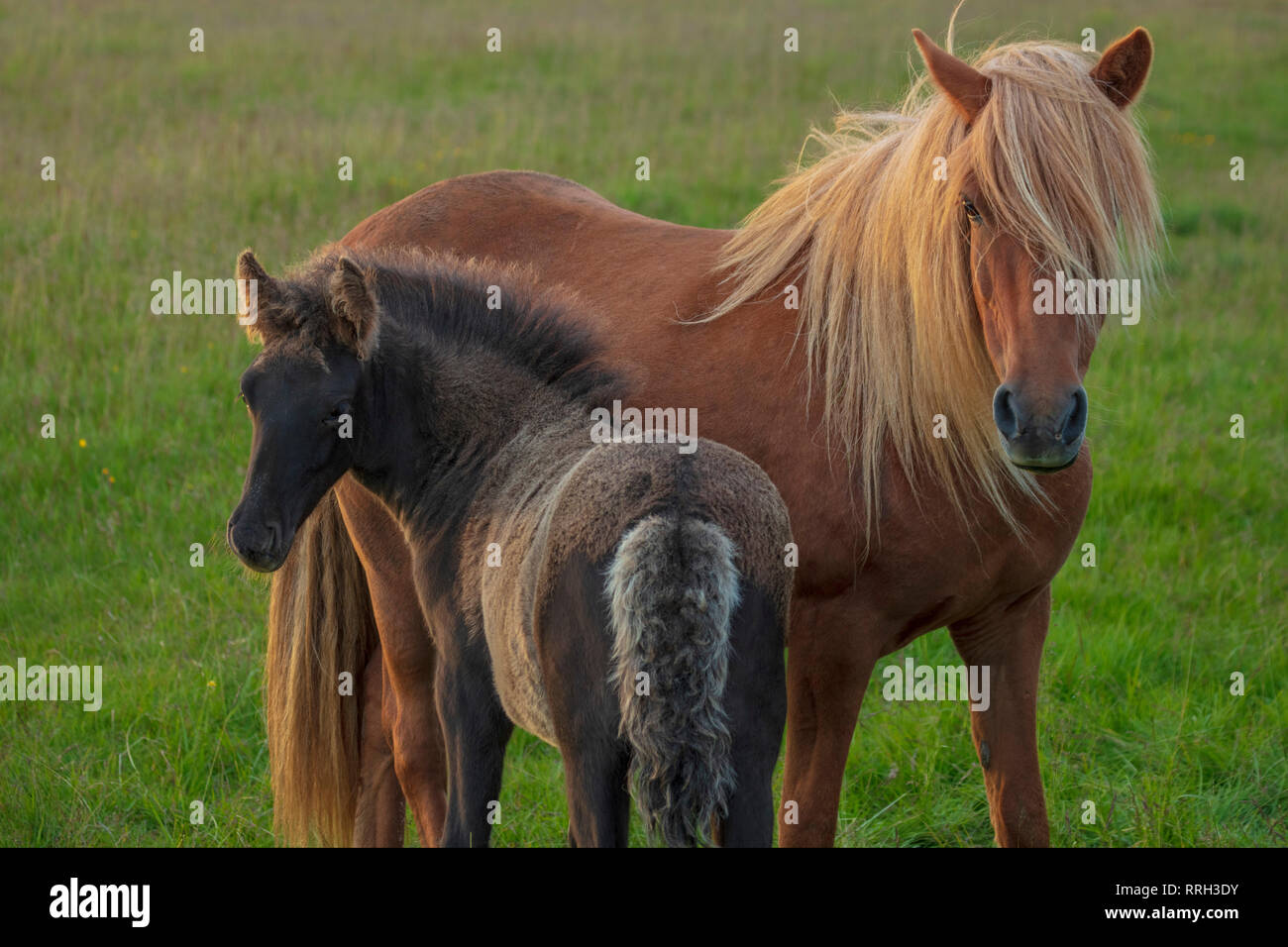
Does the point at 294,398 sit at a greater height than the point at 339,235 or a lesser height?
lesser

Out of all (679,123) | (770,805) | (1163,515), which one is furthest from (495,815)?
(679,123)

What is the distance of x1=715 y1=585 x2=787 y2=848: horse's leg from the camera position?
2.66m

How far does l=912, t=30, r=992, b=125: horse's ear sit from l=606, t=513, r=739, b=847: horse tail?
154 centimetres

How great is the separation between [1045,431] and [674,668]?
1081 mm

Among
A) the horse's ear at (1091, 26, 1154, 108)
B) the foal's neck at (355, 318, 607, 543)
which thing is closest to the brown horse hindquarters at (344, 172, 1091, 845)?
the foal's neck at (355, 318, 607, 543)

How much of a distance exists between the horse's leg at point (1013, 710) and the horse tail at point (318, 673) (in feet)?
7.41

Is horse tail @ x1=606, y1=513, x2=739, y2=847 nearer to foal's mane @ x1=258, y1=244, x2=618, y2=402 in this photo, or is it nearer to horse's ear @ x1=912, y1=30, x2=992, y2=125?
foal's mane @ x1=258, y1=244, x2=618, y2=402

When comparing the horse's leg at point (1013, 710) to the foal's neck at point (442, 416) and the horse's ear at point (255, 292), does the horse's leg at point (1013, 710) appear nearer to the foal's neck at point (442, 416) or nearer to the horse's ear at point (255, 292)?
the foal's neck at point (442, 416)

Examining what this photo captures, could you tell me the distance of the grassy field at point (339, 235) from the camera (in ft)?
15.9

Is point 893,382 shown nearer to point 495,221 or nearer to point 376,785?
point 495,221

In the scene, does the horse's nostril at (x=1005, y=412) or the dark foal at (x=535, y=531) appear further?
→ the horse's nostril at (x=1005, y=412)

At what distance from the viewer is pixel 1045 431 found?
293 cm
